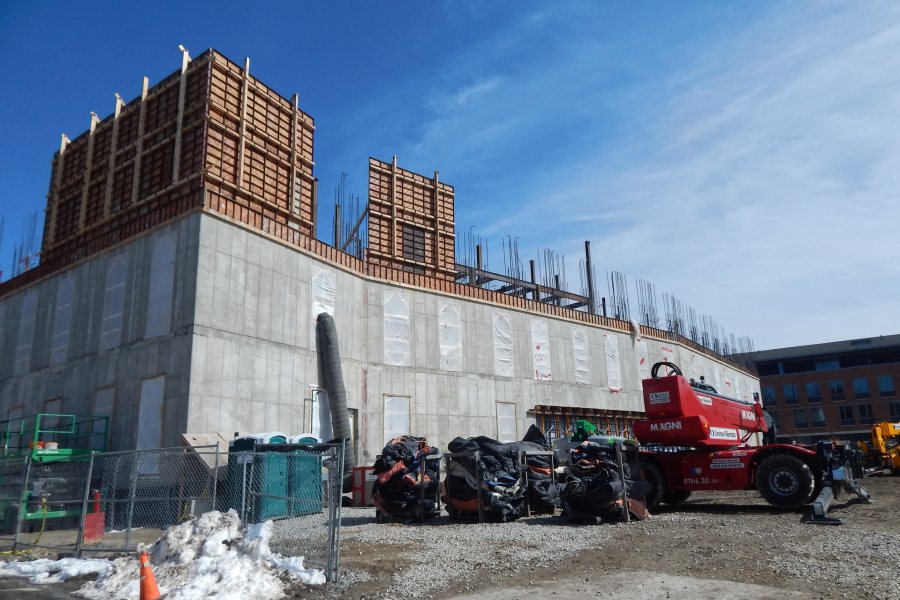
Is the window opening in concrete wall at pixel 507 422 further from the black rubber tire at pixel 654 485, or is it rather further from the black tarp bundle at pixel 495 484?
the black tarp bundle at pixel 495 484

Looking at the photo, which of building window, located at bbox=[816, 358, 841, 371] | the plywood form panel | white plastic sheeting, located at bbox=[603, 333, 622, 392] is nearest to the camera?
the plywood form panel

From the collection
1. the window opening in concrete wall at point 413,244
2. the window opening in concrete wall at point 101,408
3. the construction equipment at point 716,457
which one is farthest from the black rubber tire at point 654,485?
the window opening in concrete wall at point 413,244

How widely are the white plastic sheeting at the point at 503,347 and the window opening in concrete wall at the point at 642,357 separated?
10830 millimetres

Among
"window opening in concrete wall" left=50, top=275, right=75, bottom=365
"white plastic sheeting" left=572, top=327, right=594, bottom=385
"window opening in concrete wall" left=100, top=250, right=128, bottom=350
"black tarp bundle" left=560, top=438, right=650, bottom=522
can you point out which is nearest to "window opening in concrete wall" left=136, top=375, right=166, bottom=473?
"window opening in concrete wall" left=100, top=250, right=128, bottom=350

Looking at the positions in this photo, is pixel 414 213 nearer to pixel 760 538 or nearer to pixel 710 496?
pixel 710 496

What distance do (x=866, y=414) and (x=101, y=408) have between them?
248 feet

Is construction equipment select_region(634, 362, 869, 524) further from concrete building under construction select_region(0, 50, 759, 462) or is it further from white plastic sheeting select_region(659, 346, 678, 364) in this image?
white plastic sheeting select_region(659, 346, 678, 364)

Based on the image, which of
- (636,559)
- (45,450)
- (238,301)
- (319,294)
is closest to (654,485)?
(636,559)

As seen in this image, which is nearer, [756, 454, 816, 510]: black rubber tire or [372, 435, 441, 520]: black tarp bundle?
[756, 454, 816, 510]: black rubber tire

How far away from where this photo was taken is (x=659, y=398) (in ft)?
48.0

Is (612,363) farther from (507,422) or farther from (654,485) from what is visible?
(654,485)

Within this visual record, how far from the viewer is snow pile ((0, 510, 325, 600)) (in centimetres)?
754

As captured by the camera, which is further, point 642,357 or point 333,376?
point 642,357

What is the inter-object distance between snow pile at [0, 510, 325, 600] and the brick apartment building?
72.2m
